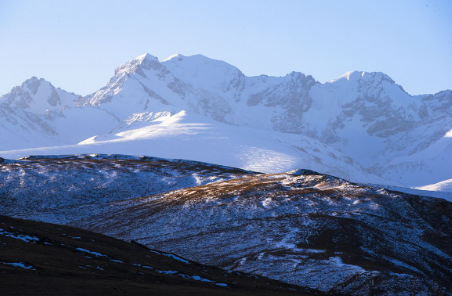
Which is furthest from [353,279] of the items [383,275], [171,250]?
[171,250]

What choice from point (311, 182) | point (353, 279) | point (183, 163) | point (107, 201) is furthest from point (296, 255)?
point (183, 163)

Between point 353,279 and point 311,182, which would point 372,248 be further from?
point 311,182

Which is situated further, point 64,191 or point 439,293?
point 64,191

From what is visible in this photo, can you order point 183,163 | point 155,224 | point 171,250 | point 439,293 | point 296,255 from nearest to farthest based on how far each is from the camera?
point 439,293 < point 296,255 < point 171,250 < point 155,224 < point 183,163

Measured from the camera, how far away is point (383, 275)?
63594 millimetres

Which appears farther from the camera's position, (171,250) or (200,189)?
(200,189)

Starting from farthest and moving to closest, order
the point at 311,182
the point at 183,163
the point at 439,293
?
the point at 183,163 < the point at 311,182 < the point at 439,293

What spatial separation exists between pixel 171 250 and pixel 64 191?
5195 cm

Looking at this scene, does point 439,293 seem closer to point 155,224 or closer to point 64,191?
point 155,224

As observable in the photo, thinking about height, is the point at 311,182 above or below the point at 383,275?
above

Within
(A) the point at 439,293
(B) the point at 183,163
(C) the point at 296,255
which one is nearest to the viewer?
(A) the point at 439,293

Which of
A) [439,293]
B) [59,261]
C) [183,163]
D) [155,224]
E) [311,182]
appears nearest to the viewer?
[59,261]

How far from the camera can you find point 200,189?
118m

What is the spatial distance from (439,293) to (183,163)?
109m
